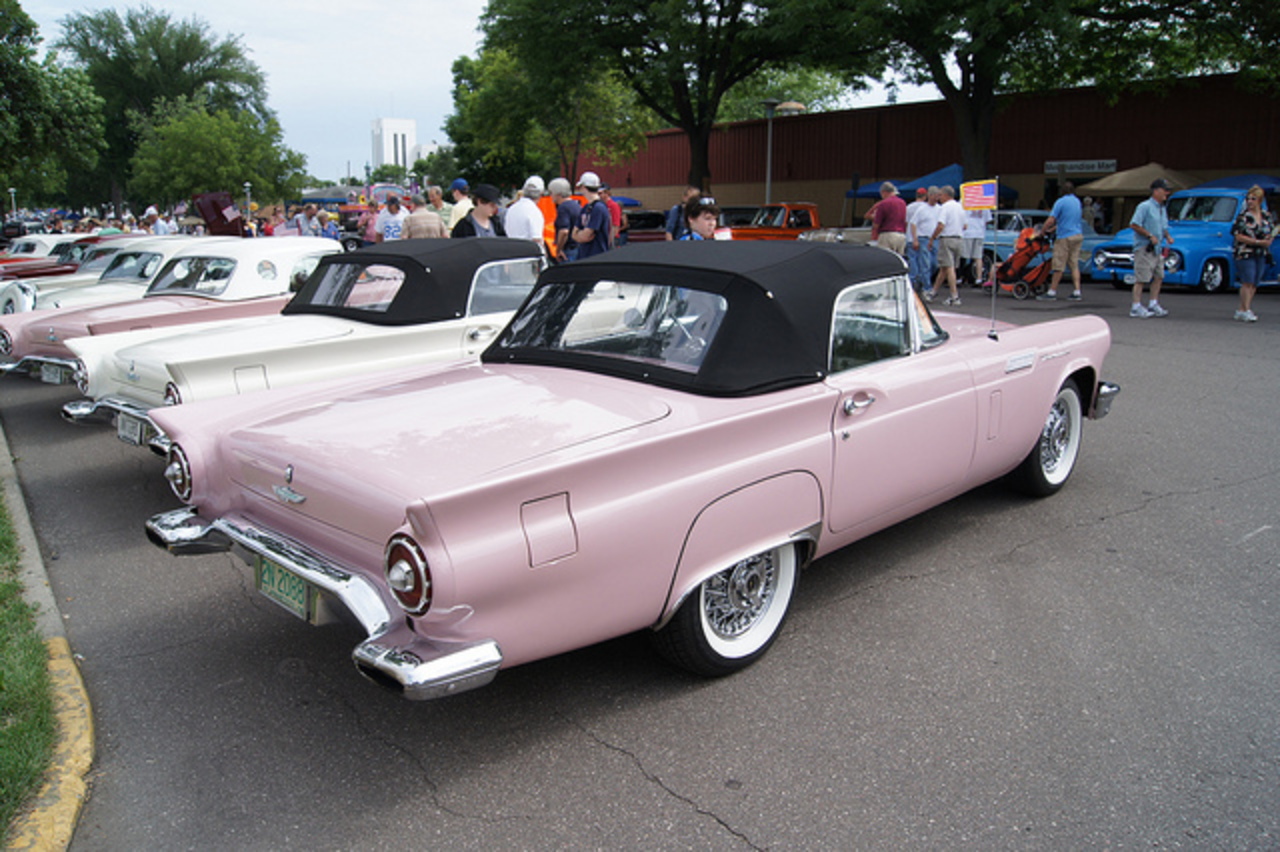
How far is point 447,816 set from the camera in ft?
9.02

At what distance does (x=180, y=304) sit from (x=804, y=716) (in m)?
6.87

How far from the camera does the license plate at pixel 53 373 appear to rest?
23.7ft

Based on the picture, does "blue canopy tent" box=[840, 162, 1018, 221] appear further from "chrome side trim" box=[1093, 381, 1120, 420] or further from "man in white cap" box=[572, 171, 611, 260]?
"chrome side trim" box=[1093, 381, 1120, 420]

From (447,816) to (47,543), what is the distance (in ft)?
11.9

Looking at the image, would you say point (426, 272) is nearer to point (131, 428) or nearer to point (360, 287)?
point (360, 287)

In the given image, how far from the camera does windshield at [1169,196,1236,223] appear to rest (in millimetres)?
16203

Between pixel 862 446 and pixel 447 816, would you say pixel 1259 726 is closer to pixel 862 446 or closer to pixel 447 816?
pixel 862 446

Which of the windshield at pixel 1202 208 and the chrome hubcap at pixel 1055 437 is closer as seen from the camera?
the chrome hubcap at pixel 1055 437

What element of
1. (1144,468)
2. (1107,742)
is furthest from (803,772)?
(1144,468)

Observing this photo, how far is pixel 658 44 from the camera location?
90.9ft

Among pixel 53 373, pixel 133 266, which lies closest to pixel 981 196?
pixel 53 373

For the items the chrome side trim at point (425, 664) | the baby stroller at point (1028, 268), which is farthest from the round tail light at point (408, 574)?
the baby stroller at point (1028, 268)

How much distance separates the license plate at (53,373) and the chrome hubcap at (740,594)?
237 inches

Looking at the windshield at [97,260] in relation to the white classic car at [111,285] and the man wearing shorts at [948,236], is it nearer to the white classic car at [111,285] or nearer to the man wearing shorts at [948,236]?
the white classic car at [111,285]
